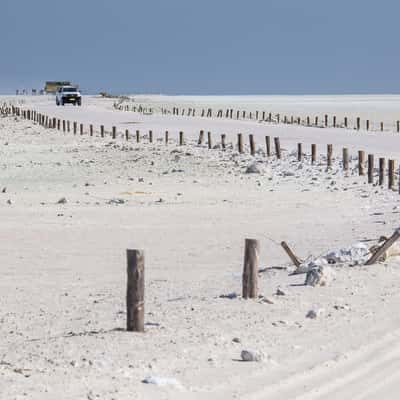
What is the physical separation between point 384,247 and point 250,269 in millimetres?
2798

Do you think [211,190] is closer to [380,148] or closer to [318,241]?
[318,241]

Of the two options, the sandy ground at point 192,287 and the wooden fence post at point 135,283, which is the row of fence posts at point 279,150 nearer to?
the sandy ground at point 192,287

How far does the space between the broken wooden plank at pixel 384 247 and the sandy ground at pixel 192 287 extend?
18cm

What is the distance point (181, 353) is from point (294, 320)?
6.22ft

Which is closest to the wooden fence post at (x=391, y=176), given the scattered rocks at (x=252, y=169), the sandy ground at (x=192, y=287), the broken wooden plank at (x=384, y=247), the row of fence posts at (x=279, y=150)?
the row of fence posts at (x=279, y=150)

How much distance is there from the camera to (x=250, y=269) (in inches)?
492

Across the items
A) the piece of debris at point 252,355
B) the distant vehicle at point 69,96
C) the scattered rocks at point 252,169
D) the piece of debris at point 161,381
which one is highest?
the distant vehicle at point 69,96

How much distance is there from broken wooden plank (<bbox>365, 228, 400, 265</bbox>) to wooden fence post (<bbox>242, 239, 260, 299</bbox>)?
102 inches

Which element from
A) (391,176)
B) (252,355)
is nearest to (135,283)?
(252,355)

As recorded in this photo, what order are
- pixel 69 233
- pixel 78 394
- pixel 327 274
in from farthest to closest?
pixel 69 233 → pixel 327 274 → pixel 78 394

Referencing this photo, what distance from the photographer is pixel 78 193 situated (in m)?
29.8

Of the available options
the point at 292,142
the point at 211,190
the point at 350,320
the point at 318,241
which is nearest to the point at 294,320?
the point at 350,320

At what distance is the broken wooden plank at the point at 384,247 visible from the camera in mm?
14430

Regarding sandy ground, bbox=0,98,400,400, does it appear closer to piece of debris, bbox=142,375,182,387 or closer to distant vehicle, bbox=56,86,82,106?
piece of debris, bbox=142,375,182,387
